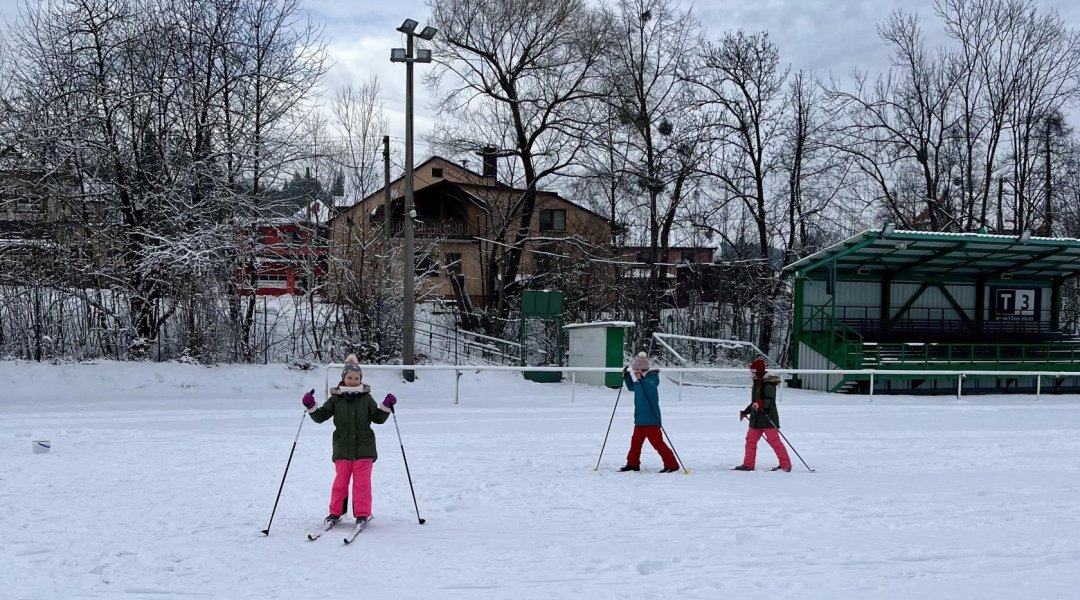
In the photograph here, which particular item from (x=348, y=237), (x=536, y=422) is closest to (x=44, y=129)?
(x=348, y=237)

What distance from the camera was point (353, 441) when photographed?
8.22m

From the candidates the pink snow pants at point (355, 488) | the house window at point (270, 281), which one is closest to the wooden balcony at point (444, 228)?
the house window at point (270, 281)

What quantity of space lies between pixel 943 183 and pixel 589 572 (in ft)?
119

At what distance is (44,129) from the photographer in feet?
68.9

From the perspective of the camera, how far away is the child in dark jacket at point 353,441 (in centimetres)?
820

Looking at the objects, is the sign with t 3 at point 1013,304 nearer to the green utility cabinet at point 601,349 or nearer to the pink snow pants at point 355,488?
the green utility cabinet at point 601,349

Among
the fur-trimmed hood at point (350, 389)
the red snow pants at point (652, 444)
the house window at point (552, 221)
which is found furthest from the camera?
the house window at point (552, 221)

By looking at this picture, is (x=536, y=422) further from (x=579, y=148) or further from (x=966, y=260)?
(x=966, y=260)

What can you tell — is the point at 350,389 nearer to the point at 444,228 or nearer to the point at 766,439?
the point at 766,439

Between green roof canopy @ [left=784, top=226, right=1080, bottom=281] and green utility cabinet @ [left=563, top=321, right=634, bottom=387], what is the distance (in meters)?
7.60

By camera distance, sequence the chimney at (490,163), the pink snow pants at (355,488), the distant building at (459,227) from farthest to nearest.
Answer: the chimney at (490,163) < the distant building at (459,227) < the pink snow pants at (355,488)

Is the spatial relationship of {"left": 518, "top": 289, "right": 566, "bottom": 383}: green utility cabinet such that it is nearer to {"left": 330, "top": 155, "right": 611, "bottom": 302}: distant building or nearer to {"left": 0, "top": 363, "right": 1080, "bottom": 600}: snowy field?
{"left": 330, "top": 155, "right": 611, "bottom": 302}: distant building

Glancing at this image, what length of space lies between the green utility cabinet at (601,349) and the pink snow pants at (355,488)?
14437mm

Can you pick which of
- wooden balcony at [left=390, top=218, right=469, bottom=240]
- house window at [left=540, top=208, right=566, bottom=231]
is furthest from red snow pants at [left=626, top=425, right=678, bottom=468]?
house window at [left=540, top=208, right=566, bottom=231]
